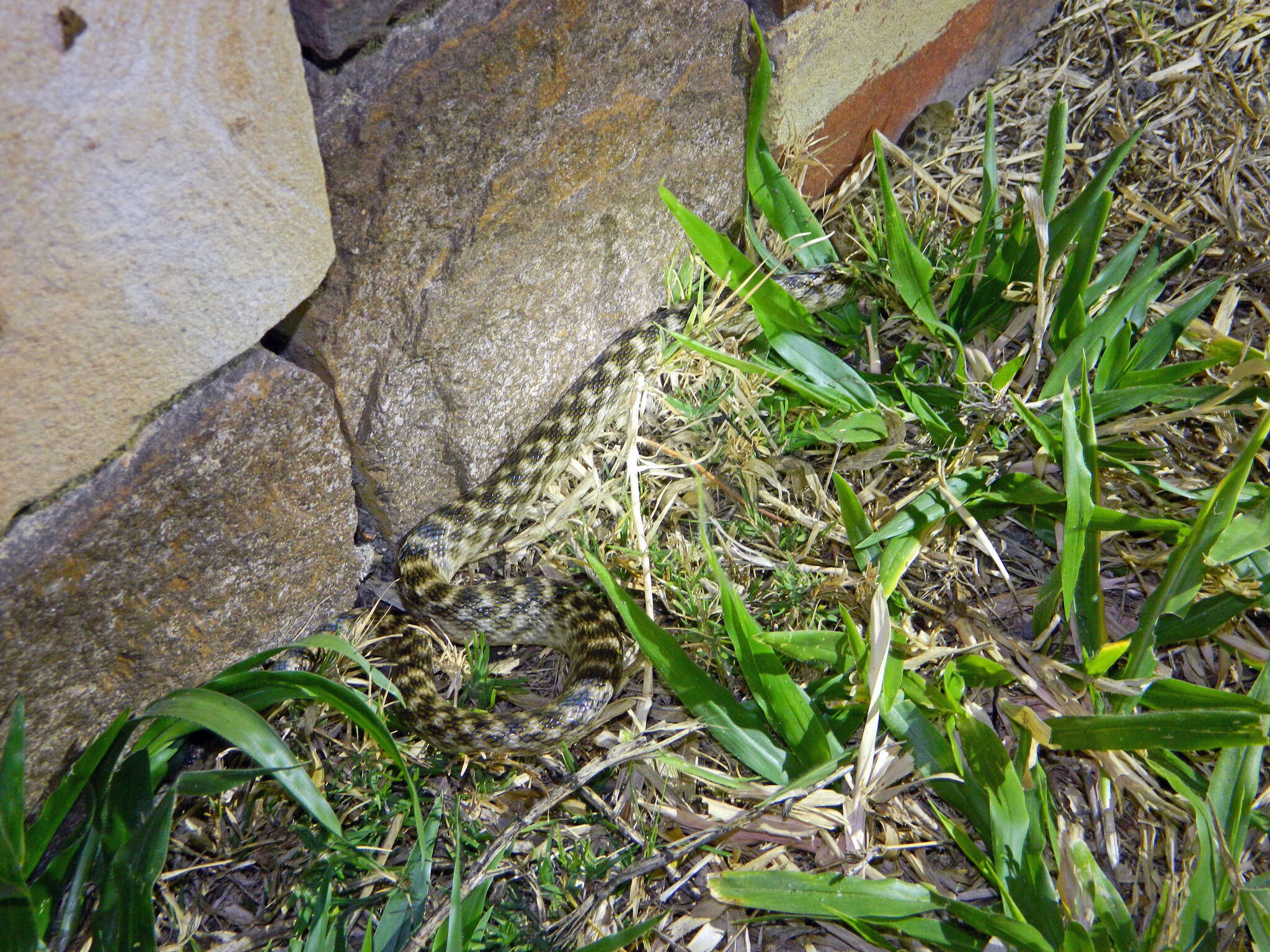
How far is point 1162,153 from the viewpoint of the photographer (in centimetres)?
370

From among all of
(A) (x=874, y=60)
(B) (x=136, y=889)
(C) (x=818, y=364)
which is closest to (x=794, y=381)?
(C) (x=818, y=364)

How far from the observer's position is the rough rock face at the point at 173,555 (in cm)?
216

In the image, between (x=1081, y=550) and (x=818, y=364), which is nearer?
(x=1081, y=550)

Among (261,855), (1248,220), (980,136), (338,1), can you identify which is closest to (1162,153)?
(1248,220)

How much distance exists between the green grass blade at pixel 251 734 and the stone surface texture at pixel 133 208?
625mm

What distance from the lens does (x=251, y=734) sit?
225 cm

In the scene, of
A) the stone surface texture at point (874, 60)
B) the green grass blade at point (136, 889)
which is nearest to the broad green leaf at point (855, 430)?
the stone surface texture at point (874, 60)

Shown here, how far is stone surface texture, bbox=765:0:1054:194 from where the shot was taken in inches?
131

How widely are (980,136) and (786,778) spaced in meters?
2.99

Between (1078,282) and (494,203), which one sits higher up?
(494,203)

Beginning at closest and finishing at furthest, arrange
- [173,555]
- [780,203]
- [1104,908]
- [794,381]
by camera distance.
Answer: [1104,908]
[173,555]
[794,381]
[780,203]

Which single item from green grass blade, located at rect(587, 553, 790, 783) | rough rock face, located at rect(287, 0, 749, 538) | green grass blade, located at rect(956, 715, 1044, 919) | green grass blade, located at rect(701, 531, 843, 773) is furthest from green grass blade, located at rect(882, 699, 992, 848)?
rough rock face, located at rect(287, 0, 749, 538)

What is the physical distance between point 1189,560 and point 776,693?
1.18 m

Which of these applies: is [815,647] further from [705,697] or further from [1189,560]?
[1189,560]
